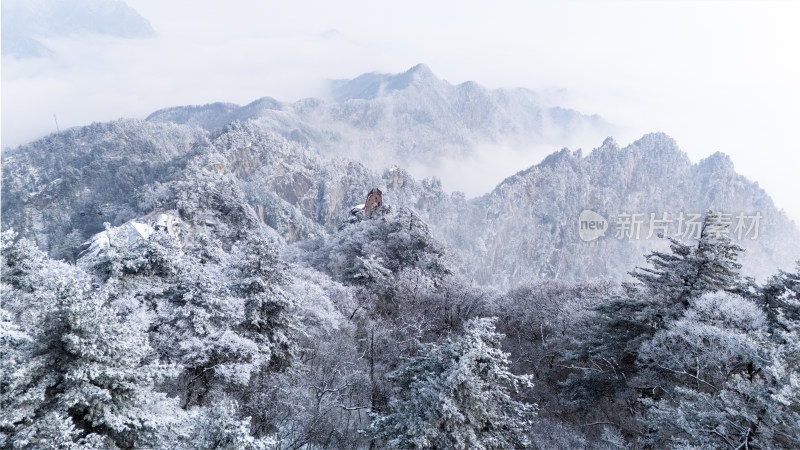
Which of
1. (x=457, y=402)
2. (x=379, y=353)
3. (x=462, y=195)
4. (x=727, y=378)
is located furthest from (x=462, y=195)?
(x=457, y=402)

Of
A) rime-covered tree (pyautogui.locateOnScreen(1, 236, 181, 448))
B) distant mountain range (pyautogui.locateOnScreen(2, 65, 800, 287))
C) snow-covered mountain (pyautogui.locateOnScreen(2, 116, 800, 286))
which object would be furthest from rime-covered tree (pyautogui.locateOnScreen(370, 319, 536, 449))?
distant mountain range (pyautogui.locateOnScreen(2, 65, 800, 287))

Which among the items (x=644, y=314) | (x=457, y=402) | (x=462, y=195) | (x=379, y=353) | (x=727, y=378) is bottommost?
(x=462, y=195)

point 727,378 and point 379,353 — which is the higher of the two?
point 727,378

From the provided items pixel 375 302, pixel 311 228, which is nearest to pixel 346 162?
pixel 311 228

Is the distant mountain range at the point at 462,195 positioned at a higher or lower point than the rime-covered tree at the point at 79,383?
lower

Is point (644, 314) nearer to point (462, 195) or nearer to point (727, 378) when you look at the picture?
point (727, 378)

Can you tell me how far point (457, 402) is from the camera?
1020cm

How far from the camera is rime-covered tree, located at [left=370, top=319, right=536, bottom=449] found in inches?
391

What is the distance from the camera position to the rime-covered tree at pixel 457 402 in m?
9.93

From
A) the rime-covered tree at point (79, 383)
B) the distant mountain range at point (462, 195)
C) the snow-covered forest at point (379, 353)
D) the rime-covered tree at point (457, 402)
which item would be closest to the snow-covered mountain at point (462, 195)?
the distant mountain range at point (462, 195)

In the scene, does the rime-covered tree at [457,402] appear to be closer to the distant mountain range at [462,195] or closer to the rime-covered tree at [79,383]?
the rime-covered tree at [79,383]

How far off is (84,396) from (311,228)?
12570 centimetres

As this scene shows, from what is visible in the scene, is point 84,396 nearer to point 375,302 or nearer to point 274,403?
point 274,403

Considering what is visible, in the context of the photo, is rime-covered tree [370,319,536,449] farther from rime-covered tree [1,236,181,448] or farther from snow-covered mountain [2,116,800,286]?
snow-covered mountain [2,116,800,286]
